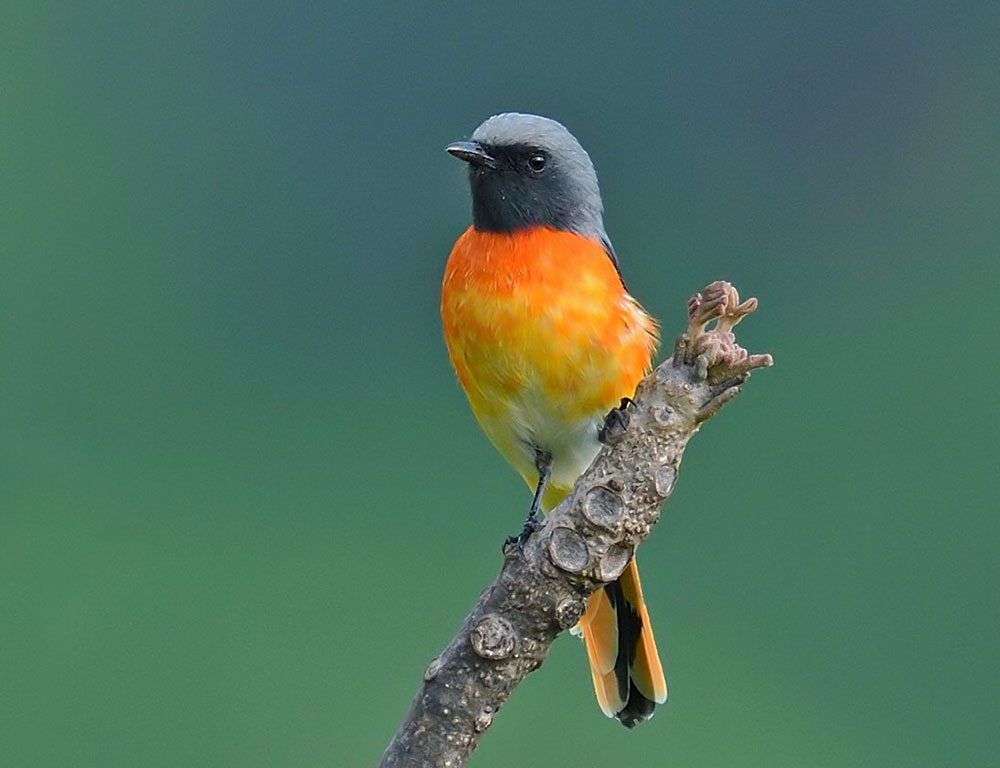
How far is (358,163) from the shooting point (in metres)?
15.4

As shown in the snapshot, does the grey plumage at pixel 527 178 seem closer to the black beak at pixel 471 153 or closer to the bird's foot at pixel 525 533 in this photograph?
the black beak at pixel 471 153

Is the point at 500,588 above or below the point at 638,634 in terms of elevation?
below

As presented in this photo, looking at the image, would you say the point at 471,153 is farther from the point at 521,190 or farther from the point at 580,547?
the point at 580,547

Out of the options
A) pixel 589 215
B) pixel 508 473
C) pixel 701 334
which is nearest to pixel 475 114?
pixel 508 473

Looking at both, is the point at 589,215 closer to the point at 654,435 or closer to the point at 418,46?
the point at 654,435

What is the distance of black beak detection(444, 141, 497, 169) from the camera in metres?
4.89

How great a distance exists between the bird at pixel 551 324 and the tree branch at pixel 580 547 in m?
0.91

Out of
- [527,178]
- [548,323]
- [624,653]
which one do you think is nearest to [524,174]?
[527,178]

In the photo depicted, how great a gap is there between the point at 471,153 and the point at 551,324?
0.61m

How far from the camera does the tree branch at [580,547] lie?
3656mm

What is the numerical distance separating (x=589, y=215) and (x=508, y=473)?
7986 millimetres

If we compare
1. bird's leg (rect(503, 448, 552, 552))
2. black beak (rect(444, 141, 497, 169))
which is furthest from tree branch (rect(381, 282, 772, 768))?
black beak (rect(444, 141, 497, 169))

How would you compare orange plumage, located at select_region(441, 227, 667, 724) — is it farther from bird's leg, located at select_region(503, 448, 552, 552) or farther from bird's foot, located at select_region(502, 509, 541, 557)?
bird's foot, located at select_region(502, 509, 541, 557)

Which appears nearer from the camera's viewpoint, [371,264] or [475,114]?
[475,114]
